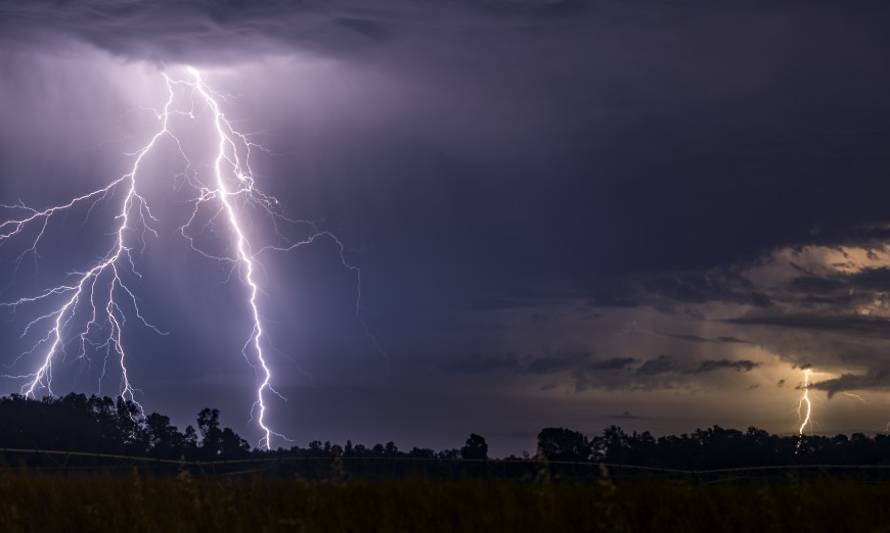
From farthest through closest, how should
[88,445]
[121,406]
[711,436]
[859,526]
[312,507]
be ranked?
[121,406] → [88,445] → [711,436] → [312,507] → [859,526]

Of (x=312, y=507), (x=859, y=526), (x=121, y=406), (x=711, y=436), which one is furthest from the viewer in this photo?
(x=121, y=406)

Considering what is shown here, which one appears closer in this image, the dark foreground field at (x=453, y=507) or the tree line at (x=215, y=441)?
the dark foreground field at (x=453, y=507)

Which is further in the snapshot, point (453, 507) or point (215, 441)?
point (215, 441)

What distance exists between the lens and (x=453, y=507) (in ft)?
47.4

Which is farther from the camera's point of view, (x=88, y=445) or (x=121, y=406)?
(x=121, y=406)

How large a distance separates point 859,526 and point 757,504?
132cm

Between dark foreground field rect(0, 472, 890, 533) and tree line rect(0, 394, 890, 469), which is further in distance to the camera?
tree line rect(0, 394, 890, 469)

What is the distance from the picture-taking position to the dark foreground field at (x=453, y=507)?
45.1 ft

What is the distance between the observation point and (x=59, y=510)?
1681cm

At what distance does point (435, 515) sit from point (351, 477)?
133 inches

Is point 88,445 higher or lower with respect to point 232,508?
higher

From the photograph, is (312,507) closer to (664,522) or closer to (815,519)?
(664,522)

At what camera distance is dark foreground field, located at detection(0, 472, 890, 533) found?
13750mm

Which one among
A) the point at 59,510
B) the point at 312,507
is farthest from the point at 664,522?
the point at 59,510
